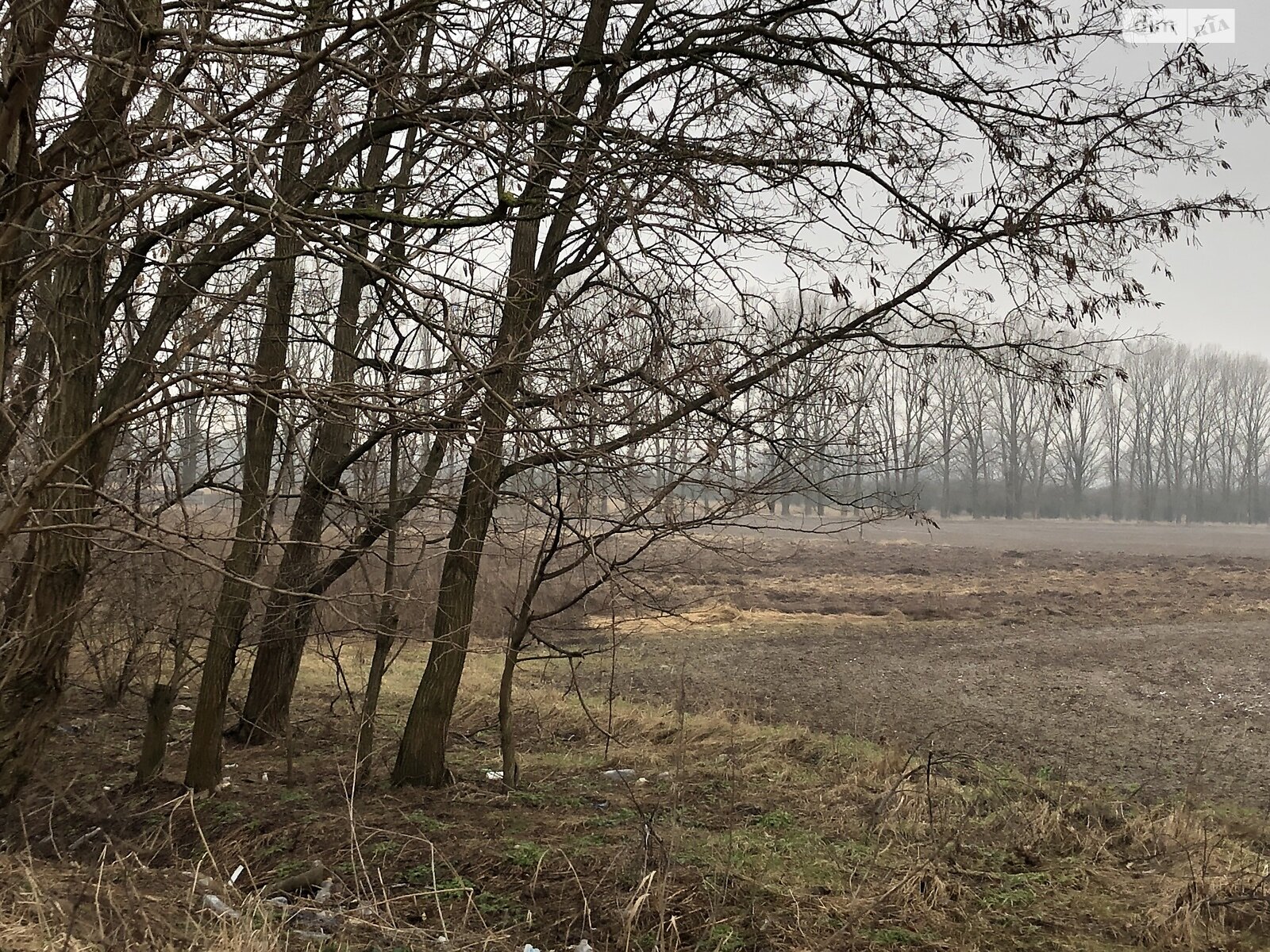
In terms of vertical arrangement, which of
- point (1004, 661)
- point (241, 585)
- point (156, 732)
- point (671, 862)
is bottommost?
point (1004, 661)

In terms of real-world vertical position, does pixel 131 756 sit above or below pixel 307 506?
below

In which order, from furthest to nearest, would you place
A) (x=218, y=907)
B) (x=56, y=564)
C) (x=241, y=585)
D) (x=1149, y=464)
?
(x=1149, y=464)
(x=241, y=585)
(x=56, y=564)
(x=218, y=907)

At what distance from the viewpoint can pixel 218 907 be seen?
14.3ft

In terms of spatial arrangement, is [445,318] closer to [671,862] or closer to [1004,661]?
[671,862]

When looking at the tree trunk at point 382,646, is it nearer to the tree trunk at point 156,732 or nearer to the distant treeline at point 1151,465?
the tree trunk at point 156,732

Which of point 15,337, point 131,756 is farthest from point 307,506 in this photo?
point 131,756

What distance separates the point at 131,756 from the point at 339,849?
12.9 feet

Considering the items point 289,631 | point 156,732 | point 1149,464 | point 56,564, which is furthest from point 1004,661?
point 1149,464

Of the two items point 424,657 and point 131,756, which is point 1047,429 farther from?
point 131,756

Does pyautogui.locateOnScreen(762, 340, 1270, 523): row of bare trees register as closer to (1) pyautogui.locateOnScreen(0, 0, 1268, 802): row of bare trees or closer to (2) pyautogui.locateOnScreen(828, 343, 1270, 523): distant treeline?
(2) pyautogui.locateOnScreen(828, 343, 1270, 523): distant treeline

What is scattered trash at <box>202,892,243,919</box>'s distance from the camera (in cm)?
421

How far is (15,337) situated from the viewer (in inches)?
291

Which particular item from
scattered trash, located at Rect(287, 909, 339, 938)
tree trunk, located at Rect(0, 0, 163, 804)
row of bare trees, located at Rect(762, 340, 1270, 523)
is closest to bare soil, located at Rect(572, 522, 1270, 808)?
scattered trash, located at Rect(287, 909, 339, 938)

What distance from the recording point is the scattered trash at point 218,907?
4.21 meters
